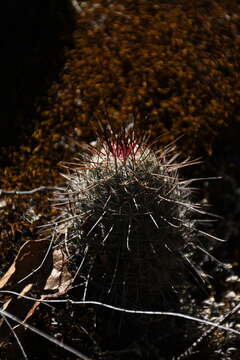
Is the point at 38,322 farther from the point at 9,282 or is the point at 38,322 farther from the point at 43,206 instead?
the point at 43,206

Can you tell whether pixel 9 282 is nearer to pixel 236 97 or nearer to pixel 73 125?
pixel 73 125

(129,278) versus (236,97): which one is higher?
(236,97)

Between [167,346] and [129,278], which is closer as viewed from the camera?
[129,278]

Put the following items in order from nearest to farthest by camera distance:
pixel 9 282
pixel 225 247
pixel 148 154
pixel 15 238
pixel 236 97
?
1. pixel 148 154
2. pixel 9 282
3. pixel 15 238
4. pixel 225 247
5. pixel 236 97

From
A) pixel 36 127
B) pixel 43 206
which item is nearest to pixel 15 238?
pixel 43 206

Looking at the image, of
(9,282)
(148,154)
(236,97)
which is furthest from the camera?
(236,97)

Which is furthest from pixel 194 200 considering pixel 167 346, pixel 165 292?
pixel 167 346

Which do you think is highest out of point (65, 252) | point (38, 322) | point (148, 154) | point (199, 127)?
point (148, 154)
